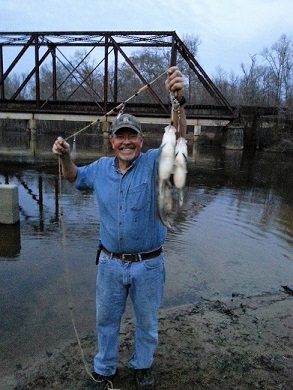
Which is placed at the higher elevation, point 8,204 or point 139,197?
point 139,197

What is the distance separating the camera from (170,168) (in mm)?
2711

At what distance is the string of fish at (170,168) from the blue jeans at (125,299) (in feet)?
1.63

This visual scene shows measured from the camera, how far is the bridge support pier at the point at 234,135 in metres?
33.2

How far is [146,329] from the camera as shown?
316 centimetres

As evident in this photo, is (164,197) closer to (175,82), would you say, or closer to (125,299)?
(175,82)

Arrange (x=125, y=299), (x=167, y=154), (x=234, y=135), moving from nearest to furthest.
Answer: (x=167, y=154)
(x=125, y=299)
(x=234, y=135)

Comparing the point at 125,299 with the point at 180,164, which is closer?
the point at 180,164

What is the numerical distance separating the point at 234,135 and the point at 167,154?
107 feet

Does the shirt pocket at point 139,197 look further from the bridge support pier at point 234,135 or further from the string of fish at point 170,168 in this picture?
the bridge support pier at point 234,135

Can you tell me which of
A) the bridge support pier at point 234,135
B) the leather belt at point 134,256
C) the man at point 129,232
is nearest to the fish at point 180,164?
the man at point 129,232

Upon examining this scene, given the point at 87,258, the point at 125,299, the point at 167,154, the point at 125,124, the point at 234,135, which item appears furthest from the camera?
the point at 234,135

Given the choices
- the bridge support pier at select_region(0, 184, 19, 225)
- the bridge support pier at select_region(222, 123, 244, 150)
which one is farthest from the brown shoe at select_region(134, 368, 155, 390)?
the bridge support pier at select_region(222, 123, 244, 150)

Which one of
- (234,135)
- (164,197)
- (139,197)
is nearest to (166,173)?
(164,197)

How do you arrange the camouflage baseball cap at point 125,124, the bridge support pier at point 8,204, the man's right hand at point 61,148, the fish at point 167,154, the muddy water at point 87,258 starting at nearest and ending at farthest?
the fish at point 167,154
the camouflage baseball cap at point 125,124
the man's right hand at point 61,148
the muddy water at point 87,258
the bridge support pier at point 8,204
